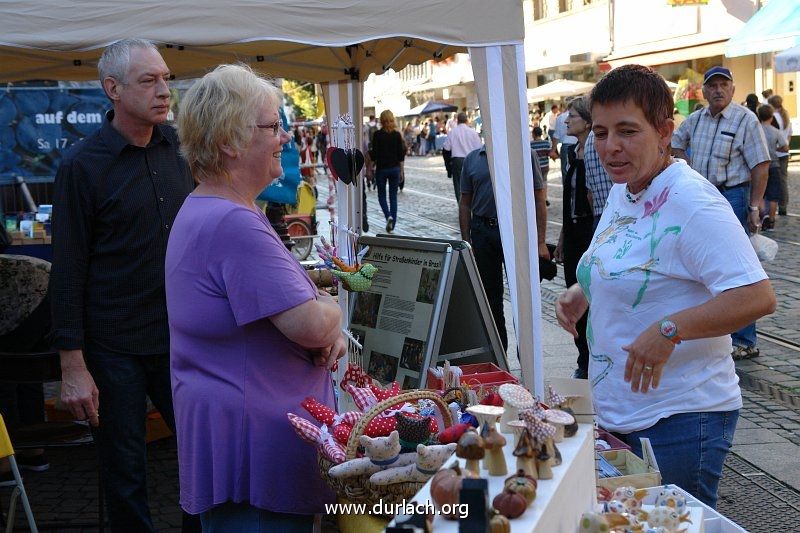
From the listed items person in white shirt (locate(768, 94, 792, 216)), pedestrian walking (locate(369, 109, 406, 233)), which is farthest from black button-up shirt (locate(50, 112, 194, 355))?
pedestrian walking (locate(369, 109, 406, 233))

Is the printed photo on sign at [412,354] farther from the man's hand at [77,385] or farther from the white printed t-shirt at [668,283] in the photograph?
the white printed t-shirt at [668,283]

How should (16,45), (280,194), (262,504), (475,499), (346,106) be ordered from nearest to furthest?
1. (475,499)
2. (262,504)
3. (16,45)
4. (346,106)
5. (280,194)

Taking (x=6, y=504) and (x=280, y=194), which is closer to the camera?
(x=6, y=504)

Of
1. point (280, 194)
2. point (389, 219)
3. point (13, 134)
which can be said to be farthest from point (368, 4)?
point (389, 219)

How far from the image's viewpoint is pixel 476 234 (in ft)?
22.0

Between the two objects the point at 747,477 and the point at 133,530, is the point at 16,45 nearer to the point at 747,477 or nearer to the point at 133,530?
the point at 133,530

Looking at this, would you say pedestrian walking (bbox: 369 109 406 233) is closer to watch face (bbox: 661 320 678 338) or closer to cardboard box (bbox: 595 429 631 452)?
cardboard box (bbox: 595 429 631 452)

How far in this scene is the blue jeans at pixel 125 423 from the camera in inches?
129

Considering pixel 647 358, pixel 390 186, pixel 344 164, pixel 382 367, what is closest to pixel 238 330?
pixel 647 358

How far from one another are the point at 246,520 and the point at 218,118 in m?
1.01

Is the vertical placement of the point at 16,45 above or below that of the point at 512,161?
above

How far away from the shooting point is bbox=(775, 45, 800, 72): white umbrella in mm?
12719

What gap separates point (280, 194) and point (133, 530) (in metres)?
4.73

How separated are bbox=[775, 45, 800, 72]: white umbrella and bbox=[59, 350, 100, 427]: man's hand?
1206 centimetres
